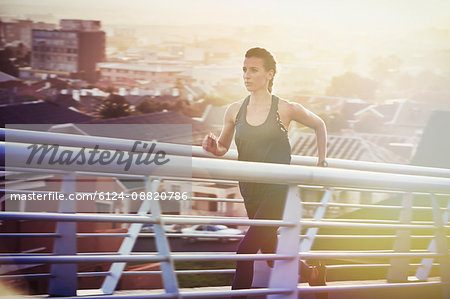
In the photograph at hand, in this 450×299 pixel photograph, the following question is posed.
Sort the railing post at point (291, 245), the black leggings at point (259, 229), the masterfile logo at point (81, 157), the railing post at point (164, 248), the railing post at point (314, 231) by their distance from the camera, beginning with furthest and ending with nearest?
the railing post at point (314, 231), the black leggings at point (259, 229), the railing post at point (291, 245), the railing post at point (164, 248), the masterfile logo at point (81, 157)

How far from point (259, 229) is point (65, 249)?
0.73 meters

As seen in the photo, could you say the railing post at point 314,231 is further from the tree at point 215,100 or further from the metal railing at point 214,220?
the tree at point 215,100

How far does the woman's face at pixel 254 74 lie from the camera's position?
2740mm

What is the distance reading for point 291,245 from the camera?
2.21 meters

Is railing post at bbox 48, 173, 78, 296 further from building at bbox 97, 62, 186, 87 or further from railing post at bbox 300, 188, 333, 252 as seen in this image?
building at bbox 97, 62, 186, 87

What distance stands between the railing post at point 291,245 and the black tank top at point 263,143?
0.35 metres

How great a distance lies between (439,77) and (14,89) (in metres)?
16.3

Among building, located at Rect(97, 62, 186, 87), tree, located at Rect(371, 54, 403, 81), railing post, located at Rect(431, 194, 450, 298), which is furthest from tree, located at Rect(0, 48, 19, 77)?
railing post, located at Rect(431, 194, 450, 298)

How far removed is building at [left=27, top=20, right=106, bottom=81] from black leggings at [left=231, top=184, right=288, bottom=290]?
19.0m

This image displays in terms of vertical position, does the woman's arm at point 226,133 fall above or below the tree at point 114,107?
above

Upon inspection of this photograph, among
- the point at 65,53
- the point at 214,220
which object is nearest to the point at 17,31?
the point at 65,53

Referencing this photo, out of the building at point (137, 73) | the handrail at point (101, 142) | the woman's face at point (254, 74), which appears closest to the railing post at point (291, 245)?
the woman's face at point (254, 74)

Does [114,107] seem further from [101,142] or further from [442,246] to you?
[442,246]

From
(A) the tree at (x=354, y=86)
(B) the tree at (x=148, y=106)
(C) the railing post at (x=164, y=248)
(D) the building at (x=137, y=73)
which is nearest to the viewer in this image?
(C) the railing post at (x=164, y=248)
